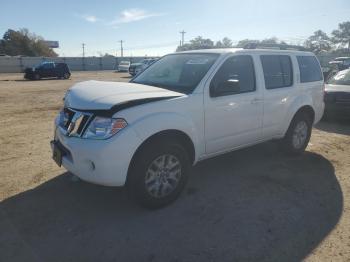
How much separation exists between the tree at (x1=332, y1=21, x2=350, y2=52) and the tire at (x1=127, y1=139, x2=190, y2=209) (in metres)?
110

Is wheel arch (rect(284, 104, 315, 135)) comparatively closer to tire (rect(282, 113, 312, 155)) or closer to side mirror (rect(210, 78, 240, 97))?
tire (rect(282, 113, 312, 155))

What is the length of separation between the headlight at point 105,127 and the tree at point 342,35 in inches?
4368

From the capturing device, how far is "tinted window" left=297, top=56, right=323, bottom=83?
5894mm

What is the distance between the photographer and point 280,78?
5.42m

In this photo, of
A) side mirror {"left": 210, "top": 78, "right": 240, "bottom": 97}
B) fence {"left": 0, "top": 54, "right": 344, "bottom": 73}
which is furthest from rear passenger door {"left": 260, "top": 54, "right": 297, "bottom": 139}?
fence {"left": 0, "top": 54, "right": 344, "bottom": 73}

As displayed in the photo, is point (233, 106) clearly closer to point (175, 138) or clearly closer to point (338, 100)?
point (175, 138)

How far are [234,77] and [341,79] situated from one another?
20.4ft

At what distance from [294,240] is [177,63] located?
9.40ft

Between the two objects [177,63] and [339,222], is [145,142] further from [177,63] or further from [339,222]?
[339,222]

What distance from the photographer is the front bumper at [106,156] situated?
3.39m

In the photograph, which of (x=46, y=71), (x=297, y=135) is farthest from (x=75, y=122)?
(x=46, y=71)

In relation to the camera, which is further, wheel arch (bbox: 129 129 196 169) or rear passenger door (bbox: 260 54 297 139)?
rear passenger door (bbox: 260 54 297 139)

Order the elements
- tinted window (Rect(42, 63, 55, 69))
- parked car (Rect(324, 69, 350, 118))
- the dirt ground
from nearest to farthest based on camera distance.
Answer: the dirt ground < parked car (Rect(324, 69, 350, 118)) < tinted window (Rect(42, 63, 55, 69))

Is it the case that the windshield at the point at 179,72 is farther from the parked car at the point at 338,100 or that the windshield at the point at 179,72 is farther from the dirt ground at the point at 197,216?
the parked car at the point at 338,100
